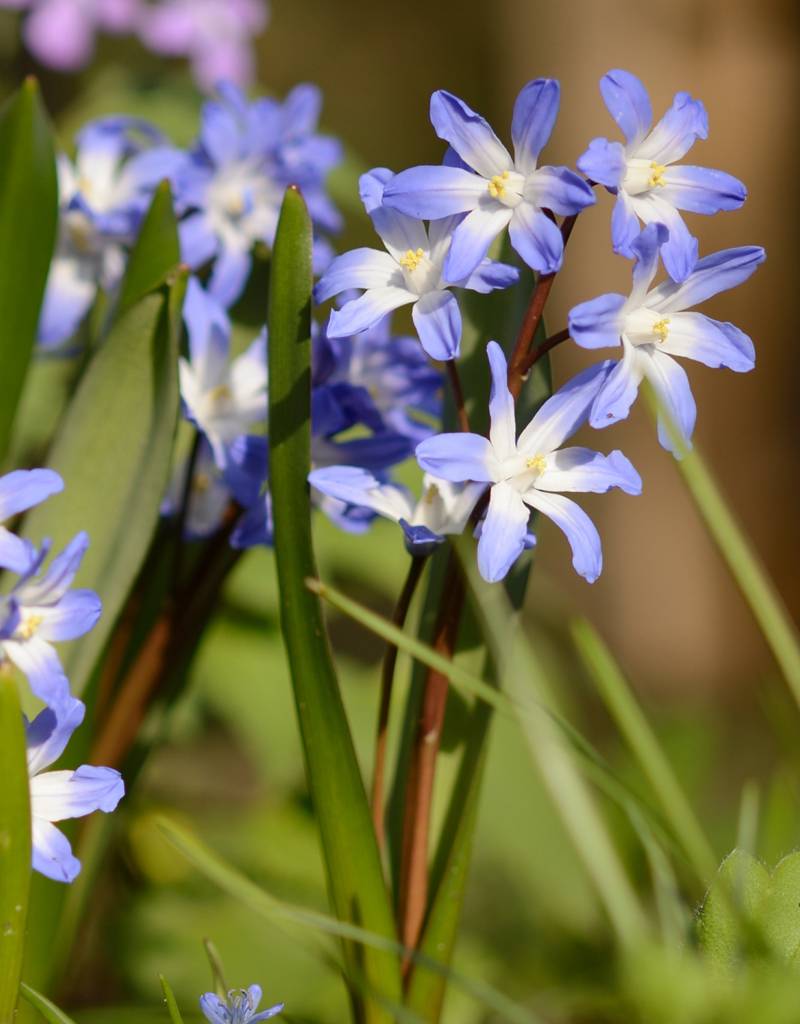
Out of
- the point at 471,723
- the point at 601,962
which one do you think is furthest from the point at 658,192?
the point at 601,962

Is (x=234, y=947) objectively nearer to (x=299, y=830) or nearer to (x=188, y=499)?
(x=299, y=830)

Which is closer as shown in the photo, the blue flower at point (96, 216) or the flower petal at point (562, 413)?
the flower petal at point (562, 413)

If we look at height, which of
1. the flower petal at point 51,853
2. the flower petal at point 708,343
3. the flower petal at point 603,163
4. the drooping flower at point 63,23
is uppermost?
the drooping flower at point 63,23

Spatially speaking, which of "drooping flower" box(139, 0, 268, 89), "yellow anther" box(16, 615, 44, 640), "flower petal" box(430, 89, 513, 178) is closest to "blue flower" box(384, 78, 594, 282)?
"flower petal" box(430, 89, 513, 178)

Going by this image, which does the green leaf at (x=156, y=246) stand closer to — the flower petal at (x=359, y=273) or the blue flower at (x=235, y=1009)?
the flower petal at (x=359, y=273)

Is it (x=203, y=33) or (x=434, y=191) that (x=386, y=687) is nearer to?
(x=434, y=191)

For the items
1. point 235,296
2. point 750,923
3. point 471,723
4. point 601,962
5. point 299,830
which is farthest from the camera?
point 299,830

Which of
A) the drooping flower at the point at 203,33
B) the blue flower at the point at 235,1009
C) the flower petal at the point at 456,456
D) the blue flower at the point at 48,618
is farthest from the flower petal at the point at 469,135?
the drooping flower at the point at 203,33

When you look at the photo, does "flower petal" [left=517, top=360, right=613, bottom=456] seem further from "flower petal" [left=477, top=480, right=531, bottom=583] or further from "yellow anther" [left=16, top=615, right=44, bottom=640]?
"yellow anther" [left=16, top=615, right=44, bottom=640]
